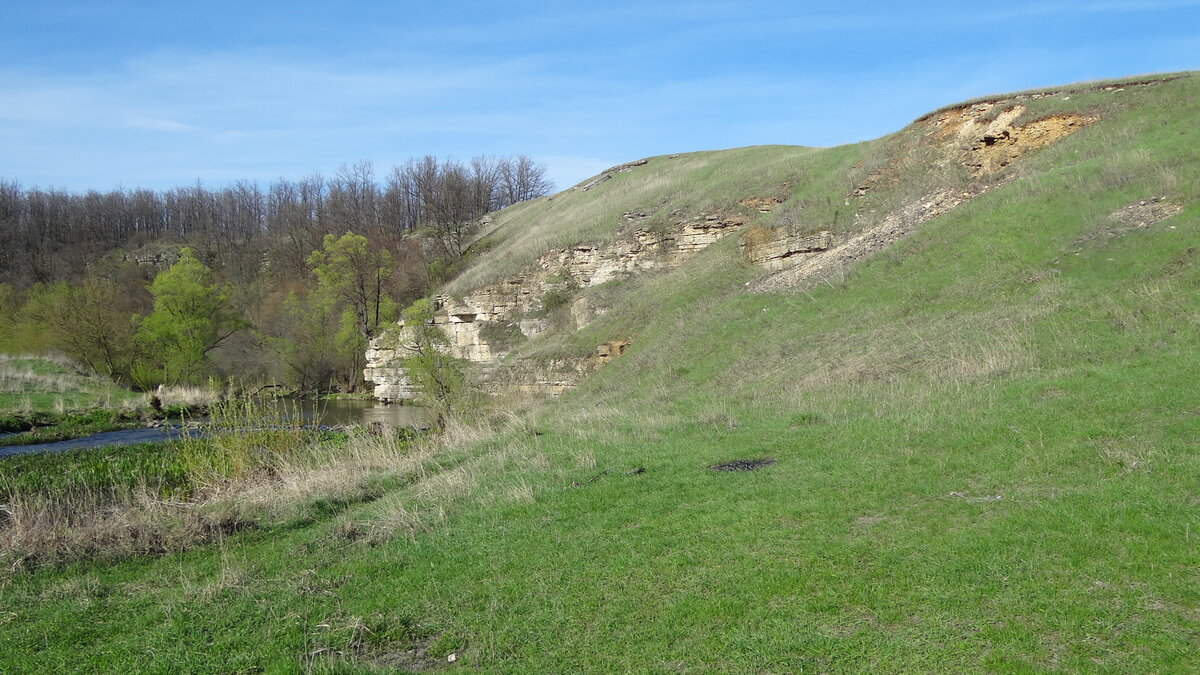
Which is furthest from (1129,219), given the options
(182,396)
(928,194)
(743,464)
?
(182,396)

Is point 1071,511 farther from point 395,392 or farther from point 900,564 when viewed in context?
point 395,392

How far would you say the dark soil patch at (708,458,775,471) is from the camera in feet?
36.6

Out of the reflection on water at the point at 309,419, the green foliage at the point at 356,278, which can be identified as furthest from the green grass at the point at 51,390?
the green foliage at the point at 356,278

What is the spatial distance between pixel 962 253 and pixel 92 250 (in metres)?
102

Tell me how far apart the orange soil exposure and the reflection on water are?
22.9 meters

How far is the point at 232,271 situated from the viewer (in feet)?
269

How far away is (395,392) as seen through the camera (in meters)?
42.1

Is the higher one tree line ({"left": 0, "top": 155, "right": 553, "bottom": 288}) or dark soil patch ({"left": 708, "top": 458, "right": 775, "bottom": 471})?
tree line ({"left": 0, "top": 155, "right": 553, "bottom": 288})

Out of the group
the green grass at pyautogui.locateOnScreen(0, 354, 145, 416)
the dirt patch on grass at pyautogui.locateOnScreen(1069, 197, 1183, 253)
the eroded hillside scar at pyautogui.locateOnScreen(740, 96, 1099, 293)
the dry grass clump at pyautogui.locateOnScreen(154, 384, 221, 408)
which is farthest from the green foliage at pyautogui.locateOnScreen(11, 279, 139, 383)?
the dirt patch on grass at pyautogui.locateOnScreen(1069, 197, 1183, 253)

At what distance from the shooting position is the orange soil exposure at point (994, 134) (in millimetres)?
27263

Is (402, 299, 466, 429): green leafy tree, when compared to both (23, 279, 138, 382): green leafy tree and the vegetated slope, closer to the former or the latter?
the vegetated slope

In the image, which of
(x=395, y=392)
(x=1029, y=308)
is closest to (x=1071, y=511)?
(x=1029, y=308)

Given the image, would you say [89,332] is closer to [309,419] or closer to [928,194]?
[309,419]

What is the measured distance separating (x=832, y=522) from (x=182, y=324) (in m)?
46.2
